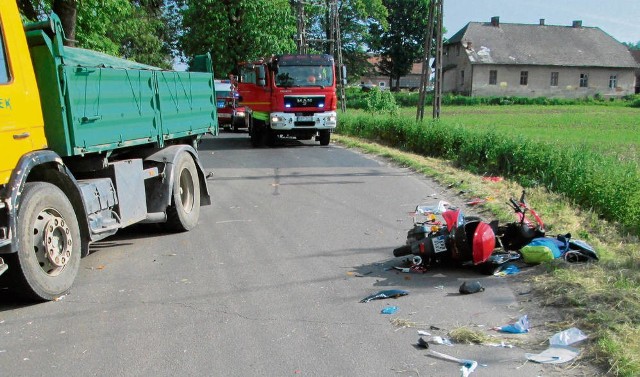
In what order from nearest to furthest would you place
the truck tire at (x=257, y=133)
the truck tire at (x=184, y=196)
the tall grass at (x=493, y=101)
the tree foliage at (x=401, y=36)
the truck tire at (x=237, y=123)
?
1. the truck tire at (x=184, y=196)
2. the truck tire at (x=257, y=133)
3. the truck tire at (x=237, y=123)
4. the tall grass at (x=493, y=101)
5. the tree foliage at (x=401, y=36)

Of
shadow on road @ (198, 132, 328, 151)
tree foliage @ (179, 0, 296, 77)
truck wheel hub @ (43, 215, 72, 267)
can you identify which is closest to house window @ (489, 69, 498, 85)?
tree foliage @ (179, 0, 296, 77)

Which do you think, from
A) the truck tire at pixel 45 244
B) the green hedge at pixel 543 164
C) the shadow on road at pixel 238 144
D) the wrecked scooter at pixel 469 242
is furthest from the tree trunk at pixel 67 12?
the wrecked scooter at pixel 469 242

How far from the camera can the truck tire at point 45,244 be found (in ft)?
16.5

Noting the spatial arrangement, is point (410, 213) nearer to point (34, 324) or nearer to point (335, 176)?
point (335, 176)

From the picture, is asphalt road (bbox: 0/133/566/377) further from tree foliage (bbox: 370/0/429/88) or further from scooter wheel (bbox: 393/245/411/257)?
tree foliage (bbox: 370/0/429/88)

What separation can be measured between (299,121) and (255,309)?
15.3m

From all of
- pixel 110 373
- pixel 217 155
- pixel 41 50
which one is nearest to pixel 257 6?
pixel 217 155

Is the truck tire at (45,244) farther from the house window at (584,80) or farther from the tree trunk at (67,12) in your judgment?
the house window at (584,80)

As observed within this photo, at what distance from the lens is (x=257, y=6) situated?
120ft

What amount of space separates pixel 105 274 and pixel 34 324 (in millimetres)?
1433

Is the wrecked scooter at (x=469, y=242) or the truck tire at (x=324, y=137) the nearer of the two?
the wrecked scooter at (x=469, y=242)

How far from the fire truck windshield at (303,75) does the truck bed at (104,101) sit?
34.3ft

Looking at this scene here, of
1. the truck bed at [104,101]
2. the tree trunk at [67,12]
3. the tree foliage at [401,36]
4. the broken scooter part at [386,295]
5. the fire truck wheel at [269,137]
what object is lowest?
the fire truck wheel at [269,137]

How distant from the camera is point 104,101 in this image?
652cm
